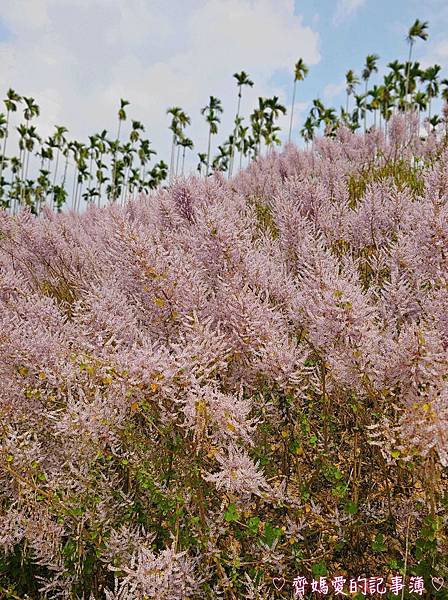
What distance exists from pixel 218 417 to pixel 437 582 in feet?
5.06

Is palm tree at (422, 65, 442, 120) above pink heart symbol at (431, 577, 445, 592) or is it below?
above

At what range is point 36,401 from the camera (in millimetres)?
2762

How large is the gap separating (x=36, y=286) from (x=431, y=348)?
4808 millimetres

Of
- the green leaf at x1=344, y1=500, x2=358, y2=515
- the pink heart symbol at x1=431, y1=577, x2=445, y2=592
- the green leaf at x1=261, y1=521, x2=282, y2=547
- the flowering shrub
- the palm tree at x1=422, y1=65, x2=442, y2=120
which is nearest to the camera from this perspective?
the flowering shrub

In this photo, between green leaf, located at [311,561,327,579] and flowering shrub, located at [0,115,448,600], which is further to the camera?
A: green leaf, located at [311,561,327,579]

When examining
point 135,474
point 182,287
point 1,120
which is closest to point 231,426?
point 182,287

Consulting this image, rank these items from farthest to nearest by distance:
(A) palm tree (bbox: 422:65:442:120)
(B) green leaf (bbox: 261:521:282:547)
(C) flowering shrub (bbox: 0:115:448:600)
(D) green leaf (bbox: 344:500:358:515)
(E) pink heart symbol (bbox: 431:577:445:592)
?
(A) palm tree (bbox: 422:65:442:120) → (D) green leaf (bbox: 344:500:358:515) → (B) green leaf (bbox: 261:521:282:547) → (E) pink heart symbol (bbox: 431:577:445:592) → (C) flowering shrub (bbox: 0:115:448:600)

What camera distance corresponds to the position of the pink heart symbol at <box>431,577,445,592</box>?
238cm

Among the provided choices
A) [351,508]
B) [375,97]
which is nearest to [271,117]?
[375,97]

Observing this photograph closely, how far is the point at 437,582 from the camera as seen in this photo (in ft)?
8.29

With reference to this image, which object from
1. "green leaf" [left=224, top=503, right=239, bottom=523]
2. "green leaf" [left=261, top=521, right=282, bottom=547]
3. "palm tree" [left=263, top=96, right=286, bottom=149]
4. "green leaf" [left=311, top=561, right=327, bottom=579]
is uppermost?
"palm tree" [left=263, top=96, right=286, bottom=149]

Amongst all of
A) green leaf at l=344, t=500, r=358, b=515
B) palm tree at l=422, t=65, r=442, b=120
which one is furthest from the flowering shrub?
palm tree at l=422, t=65, r=442, b=120

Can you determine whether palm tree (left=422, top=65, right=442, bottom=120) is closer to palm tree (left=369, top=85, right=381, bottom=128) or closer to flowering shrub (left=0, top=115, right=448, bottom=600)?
palm tree (left=369, top=85, right=381, bottom=128)

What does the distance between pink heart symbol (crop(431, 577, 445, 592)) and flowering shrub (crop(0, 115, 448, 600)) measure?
0.06 meters
